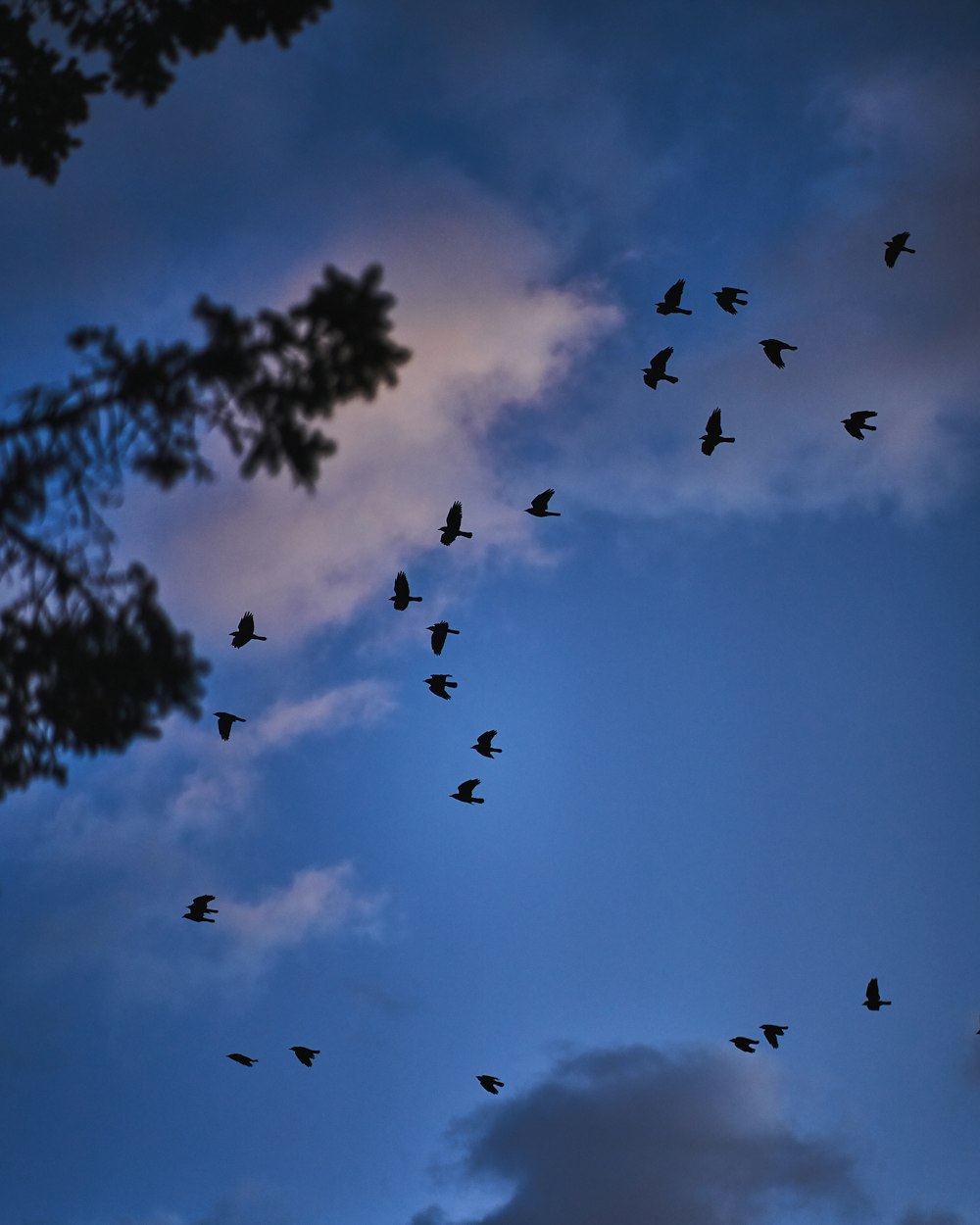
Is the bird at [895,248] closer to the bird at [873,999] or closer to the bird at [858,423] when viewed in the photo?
the bird at [858,423]

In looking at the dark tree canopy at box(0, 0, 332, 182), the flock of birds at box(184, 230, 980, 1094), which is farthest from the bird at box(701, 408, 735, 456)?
the dark tree canopy at box(0, 0, 332, 182)

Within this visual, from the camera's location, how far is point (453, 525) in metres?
19.9

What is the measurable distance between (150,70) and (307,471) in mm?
7375

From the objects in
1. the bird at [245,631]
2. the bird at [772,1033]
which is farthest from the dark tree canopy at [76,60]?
the bird at [772,1033]

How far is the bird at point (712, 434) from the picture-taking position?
21.0 meters

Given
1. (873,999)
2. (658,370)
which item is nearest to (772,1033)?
(873,999)

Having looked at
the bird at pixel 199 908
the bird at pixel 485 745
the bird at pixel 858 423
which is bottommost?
the bird at pixel 199 908

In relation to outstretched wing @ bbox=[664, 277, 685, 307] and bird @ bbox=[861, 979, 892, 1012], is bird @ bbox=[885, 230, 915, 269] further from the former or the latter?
bird @ bbox=[861, 979, 892, 1012]

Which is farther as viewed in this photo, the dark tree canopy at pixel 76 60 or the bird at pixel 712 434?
the bird at pixel 712 434

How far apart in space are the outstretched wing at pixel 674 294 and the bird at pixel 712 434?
7.25 ft

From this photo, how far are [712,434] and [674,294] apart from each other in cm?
270

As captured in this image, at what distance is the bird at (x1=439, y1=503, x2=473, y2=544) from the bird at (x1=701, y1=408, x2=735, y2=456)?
14.5ft

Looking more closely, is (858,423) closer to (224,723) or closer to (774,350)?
(774,350)

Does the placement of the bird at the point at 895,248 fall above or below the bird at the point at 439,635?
above
